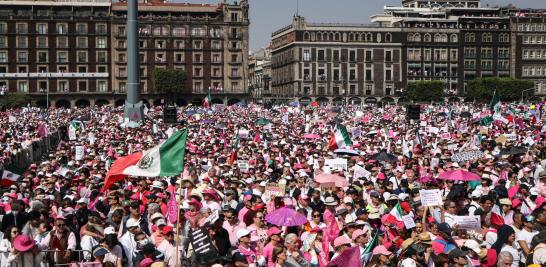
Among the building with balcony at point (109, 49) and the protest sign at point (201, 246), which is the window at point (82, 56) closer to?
the building with balcony at point (109, 49)

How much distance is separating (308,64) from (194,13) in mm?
16113

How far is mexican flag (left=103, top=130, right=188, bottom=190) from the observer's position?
457 inches

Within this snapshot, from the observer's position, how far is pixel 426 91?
11012 cm

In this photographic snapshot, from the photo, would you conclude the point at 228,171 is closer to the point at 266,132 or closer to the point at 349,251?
the point at 349,251

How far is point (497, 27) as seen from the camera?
119 metres

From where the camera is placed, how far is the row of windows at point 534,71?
121 m

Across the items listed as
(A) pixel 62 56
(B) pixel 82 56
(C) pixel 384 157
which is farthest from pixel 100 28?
(C) pixel 384 157

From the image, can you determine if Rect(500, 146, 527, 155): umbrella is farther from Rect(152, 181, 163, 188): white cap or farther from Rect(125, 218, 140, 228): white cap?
Rect(125, 218, 140, 228): white cap

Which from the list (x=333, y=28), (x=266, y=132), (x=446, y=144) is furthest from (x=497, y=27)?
(x=446, y=144)

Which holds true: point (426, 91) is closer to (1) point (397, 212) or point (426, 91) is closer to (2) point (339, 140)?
(2) point (339, 140)

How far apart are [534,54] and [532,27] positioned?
3.78 meters

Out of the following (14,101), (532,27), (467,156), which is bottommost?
(467,156)

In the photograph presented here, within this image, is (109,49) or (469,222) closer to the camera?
(469,222)

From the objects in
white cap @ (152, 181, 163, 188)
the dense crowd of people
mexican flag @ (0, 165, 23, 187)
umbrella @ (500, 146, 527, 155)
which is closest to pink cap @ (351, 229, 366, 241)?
the dense crowd of people
